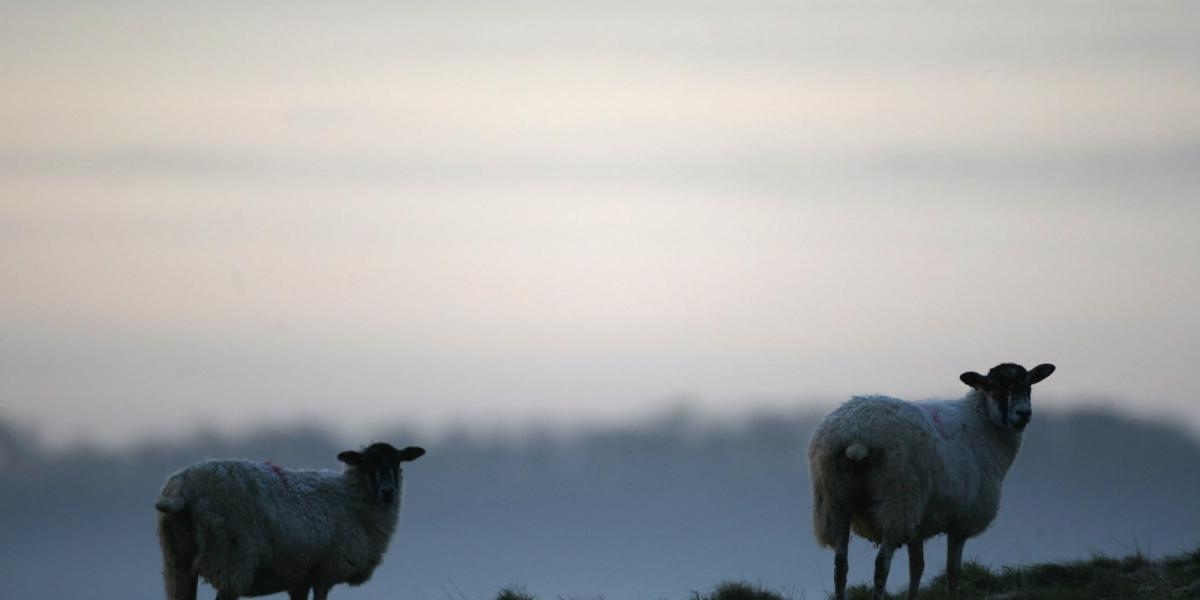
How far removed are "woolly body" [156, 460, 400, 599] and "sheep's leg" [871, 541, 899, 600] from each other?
22.9 feet

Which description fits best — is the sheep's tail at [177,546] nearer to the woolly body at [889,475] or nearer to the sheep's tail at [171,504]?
the sheep's tail at [171,504]

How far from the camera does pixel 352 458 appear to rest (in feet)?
85.0

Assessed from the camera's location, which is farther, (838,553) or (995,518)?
(995,518)

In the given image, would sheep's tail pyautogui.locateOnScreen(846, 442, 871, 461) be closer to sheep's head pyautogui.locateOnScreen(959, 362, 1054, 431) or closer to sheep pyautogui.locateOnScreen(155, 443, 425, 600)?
sheep's head pyautogui.locateOnScreen(959, 362, 1054, 431)

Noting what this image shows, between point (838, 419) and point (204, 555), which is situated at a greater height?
point (838, 419)

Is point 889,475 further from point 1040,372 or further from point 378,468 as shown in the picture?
point 378,468

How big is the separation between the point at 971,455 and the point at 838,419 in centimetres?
259

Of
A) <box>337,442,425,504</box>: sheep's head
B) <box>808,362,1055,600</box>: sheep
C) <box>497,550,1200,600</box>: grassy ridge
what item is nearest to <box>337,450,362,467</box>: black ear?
<box>337,442,425,504</box>: sheep's head

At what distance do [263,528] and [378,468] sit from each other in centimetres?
248

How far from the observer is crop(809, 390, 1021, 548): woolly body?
2383cm

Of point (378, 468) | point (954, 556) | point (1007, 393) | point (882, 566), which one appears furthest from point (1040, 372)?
point (378, 468)

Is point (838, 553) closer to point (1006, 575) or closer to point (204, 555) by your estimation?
point (1006, 575)

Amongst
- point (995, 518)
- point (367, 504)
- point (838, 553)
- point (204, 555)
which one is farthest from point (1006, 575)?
point (204, 555)

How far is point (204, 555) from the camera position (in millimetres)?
23453
